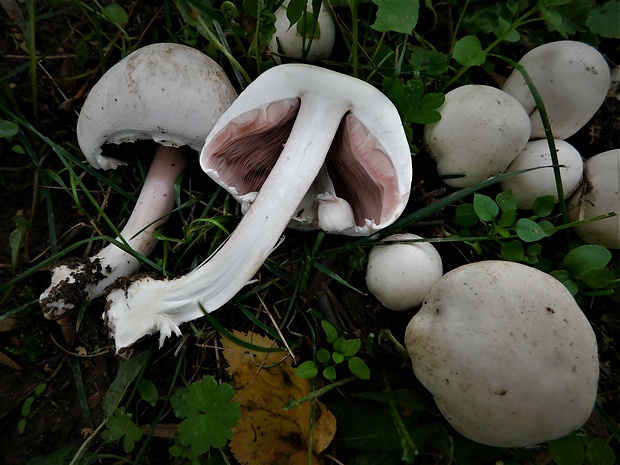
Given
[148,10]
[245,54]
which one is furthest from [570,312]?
[148,10]

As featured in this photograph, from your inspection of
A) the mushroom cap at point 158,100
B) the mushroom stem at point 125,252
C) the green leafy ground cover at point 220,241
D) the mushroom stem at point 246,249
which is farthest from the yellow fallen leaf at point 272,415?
the mushroom cap at point 158,100

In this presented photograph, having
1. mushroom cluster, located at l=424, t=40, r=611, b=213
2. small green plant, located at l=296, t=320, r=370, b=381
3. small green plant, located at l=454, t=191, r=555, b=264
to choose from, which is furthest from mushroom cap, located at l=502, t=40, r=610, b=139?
small green plant, located at l=296, t=320, r=370, b=381

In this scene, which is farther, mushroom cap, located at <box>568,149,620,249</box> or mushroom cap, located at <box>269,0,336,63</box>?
mushroom cap, located at <box>269,0,336,63</box>

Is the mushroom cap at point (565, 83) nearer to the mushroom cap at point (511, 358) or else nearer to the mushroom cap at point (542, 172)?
the mushroom cap at point (542, 172)

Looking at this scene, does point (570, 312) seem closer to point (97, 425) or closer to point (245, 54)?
point (245, 54)

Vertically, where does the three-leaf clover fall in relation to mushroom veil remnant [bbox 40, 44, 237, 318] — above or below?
below

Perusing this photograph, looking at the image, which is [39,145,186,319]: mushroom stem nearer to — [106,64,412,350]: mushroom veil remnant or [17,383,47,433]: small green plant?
[106,64,412,350]: mushroom veil remnant
